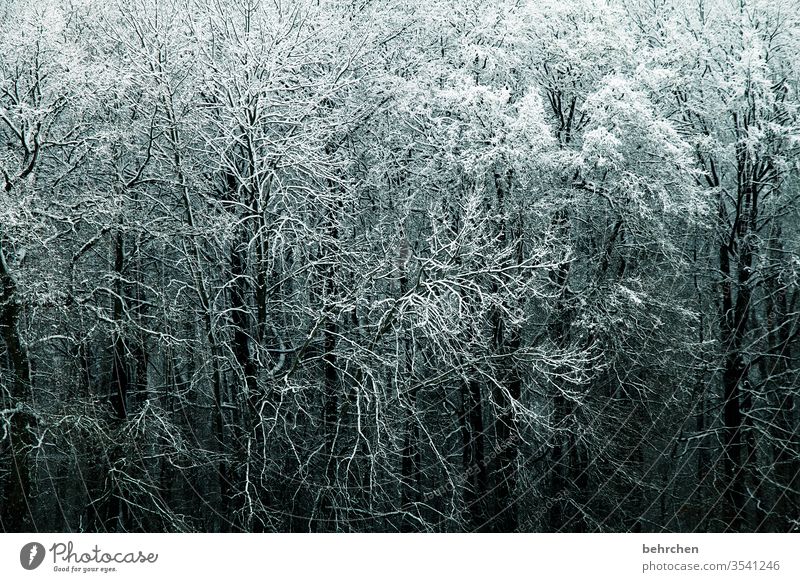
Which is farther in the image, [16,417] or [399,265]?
[399,265]

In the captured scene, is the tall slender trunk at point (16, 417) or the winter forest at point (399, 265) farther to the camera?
the winter forest at point (399, 265)

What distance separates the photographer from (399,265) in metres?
9.84

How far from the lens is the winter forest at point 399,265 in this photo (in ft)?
29.1

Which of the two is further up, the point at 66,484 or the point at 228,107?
the point at 228,107

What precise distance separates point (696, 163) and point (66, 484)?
10.1 metres

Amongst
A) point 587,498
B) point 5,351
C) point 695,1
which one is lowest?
point 587,498

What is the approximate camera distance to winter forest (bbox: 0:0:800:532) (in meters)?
8.87

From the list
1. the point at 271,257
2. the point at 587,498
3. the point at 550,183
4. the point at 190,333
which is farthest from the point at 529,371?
the point at 190,333

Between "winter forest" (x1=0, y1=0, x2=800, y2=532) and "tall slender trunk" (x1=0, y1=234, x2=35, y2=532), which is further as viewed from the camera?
"winter forest" (x1=0, y1=0, x2=800, y2=532)

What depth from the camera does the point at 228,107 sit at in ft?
29.3

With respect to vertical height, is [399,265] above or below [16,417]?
above
